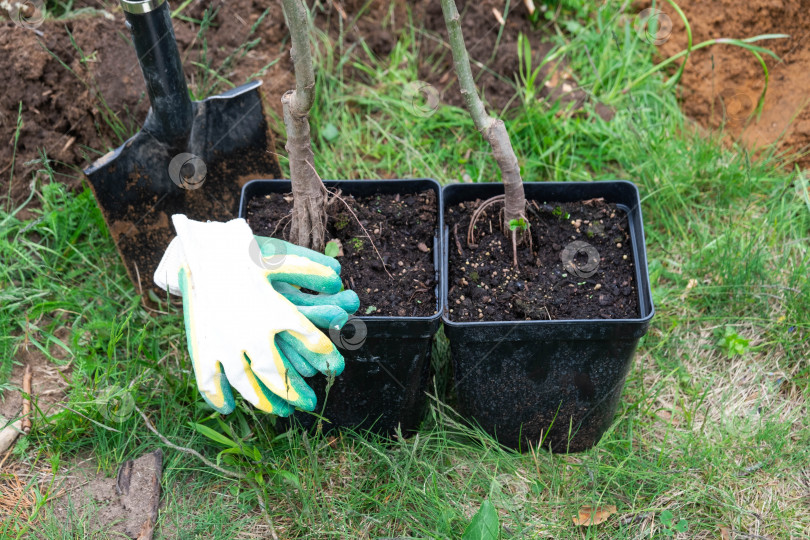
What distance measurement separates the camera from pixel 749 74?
2477 mm

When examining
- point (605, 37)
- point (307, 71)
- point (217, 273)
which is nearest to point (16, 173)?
point (217, 273)

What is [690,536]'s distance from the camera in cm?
162

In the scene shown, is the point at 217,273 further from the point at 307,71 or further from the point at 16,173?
the point at 16,173

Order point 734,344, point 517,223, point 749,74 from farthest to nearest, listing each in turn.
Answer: point 749,74
point 734,344
point 517,223

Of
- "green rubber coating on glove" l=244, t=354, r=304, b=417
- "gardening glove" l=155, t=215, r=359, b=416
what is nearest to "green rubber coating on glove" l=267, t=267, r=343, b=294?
"gardening glove" l=155, t=215, r=359, b=416

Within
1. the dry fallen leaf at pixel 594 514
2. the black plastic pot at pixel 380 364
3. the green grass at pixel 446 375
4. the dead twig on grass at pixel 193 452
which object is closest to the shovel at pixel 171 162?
the green grass at pixel 446 375

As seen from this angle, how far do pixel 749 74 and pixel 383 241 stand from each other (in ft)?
5.15

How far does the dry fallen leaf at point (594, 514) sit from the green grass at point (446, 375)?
0.07 feet

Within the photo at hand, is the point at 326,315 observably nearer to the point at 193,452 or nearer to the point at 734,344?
the point at 193,452

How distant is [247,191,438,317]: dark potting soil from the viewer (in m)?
1.60

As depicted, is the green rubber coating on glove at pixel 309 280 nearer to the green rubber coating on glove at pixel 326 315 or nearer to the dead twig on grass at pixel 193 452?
the green rubber coating on glove at pixel 326 315

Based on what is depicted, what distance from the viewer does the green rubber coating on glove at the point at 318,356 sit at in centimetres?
144

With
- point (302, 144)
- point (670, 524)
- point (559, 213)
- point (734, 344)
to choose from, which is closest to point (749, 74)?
point (734, 344)

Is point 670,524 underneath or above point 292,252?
underneath
